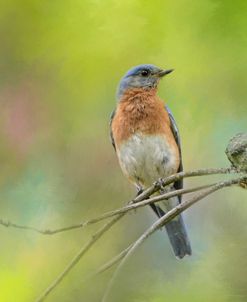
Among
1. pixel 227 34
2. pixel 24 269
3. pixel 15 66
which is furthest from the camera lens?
pixel 15 66

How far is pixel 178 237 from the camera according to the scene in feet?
5.34

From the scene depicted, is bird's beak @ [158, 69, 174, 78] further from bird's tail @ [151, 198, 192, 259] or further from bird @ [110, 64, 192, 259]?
bird's tail @ [151, 198, 192, 259]

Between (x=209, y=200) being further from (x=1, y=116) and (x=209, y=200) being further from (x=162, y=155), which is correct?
(x=1, y=116)

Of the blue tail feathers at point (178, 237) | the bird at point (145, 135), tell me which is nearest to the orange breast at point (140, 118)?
the bird at point (145, 135)

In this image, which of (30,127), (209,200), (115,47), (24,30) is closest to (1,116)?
(30,127)

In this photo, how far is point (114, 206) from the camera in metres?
1.57

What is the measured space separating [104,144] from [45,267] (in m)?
0.41

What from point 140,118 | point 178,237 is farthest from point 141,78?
point 178,237

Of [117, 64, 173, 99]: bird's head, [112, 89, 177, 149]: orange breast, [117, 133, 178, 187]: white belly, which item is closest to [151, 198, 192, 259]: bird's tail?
[117, 133, 178, 187]: white belly

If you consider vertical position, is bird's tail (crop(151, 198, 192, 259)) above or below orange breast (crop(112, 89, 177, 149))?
below

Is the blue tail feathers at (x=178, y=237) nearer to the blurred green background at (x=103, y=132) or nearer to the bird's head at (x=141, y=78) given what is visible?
the blurred green background at (x=103, y=132)

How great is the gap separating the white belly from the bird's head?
0.53 ft

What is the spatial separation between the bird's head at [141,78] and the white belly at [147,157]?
0.53 feet

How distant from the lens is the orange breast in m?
1.71
